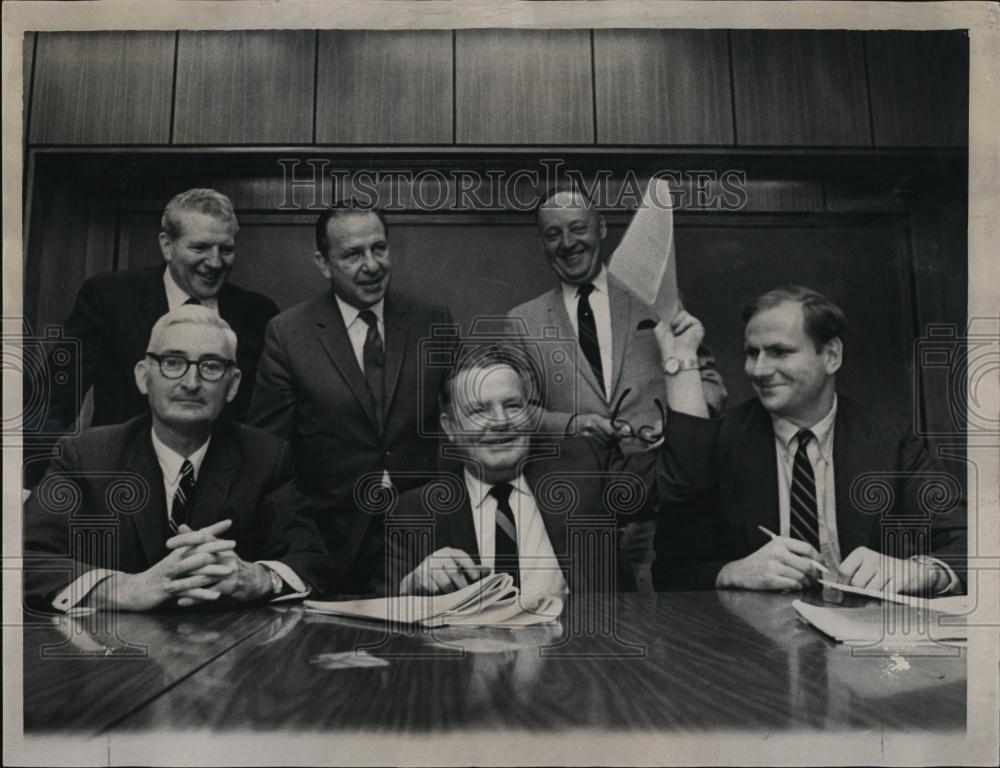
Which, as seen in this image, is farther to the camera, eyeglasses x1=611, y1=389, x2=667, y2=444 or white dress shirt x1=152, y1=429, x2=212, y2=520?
eyeglasses x1=611, y1=389, x2=667, y2=444

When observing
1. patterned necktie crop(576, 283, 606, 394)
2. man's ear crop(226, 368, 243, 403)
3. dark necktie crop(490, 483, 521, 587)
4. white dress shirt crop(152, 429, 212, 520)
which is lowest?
dark necktie crop(490, 483, 521, 587)

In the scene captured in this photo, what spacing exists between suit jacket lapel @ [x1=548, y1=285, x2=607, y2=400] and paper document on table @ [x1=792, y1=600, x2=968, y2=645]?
43.3 inches

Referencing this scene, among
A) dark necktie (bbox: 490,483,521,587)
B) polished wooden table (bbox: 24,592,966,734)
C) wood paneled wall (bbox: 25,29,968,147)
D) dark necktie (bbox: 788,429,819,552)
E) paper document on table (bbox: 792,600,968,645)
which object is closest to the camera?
polished wooden table (bbox: 24,592,966,734)

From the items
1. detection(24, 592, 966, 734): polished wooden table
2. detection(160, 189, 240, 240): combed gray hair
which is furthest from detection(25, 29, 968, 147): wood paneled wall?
detection(24, 592, 966, 734): polished wooden table

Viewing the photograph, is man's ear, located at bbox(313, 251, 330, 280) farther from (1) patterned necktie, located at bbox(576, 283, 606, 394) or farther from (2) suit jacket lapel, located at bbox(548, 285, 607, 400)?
(1) patterned necktie, located at bbox(576, 283, 606, 394)

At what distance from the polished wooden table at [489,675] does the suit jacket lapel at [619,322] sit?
92 cm

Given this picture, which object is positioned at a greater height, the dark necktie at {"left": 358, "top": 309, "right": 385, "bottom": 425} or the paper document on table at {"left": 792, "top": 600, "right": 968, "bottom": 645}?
the dark necktie at {"left": 358, "top": 309, "right": 385, "bottom": 425}

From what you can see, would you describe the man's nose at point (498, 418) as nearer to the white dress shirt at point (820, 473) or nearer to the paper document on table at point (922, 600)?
the white dress shirt at point (820, 473)

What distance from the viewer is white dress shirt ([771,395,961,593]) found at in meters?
3.76

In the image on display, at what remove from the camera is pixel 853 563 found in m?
3.75

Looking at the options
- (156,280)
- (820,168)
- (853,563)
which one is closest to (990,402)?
(853,563)

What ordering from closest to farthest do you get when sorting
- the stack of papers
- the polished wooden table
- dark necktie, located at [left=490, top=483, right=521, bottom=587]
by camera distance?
the polished wooden table < the stack of papers < dark necktie, located at [left=490, top=483, right=521, bottom=587]

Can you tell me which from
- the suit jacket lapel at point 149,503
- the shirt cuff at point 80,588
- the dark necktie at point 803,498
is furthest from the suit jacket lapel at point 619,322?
the shirt cuff at point 80,588

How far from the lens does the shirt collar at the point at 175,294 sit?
3803 mm
